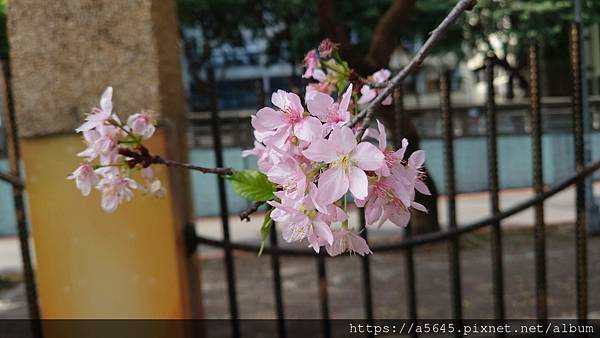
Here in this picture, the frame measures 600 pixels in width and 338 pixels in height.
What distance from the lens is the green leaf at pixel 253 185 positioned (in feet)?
3.40

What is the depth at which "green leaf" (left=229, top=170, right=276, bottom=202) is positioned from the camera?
104cm

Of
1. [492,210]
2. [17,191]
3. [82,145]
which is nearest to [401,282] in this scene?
[492,210]

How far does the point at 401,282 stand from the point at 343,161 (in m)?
5.81

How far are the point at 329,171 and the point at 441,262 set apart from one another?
667 centimetres

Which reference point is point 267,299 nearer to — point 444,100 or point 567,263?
point 567,263

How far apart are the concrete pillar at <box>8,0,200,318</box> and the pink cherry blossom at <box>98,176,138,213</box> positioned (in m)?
0.55

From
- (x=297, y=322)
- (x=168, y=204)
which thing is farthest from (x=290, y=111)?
(x=297, y=322)

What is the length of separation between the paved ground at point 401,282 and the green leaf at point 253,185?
4.11 metres

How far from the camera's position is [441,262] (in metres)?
7.15

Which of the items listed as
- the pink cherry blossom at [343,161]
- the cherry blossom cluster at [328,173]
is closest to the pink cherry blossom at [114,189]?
the cherry blossom cluster at [328,173]

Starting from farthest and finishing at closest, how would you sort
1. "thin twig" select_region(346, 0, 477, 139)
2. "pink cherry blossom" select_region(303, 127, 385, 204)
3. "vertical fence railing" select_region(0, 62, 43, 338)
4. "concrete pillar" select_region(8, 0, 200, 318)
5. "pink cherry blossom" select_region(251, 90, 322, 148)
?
"vertical fence railing" select_region(0, 62, 43, 338) → "concrete pillar" select_region(8, 0, 200, 318) → "thin twig" select_region(346, 0, 477, 139) → "pink cherry blossom" select_region(251, 90, 322, 148) → "pink cherry blossom" select_region(303, 127, 385, 204)

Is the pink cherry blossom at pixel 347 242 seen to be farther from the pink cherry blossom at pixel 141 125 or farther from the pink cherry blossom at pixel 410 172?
the pink cherry blossom at pixel 141 125

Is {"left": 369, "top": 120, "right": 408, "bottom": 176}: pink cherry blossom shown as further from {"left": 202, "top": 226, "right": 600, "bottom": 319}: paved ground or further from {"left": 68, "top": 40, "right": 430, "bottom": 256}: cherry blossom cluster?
{"left": 202, "top": 226, "right": 600, "bottom": 319}: paved ground

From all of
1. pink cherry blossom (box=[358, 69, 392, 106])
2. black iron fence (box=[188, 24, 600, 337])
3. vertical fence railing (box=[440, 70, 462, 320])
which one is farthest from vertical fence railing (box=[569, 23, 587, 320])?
pink cherry blossom (box=[358, 69, 392, 106])
